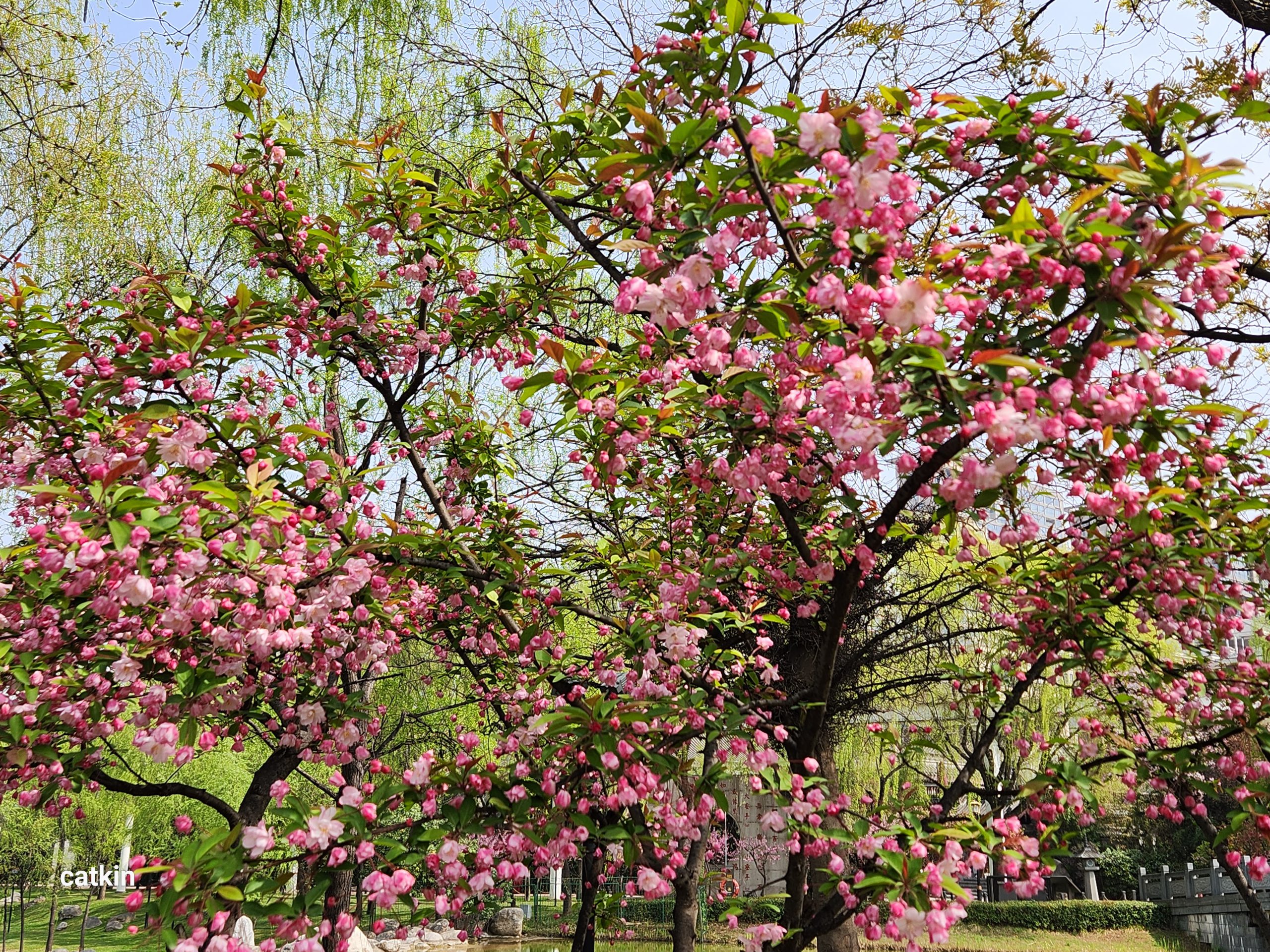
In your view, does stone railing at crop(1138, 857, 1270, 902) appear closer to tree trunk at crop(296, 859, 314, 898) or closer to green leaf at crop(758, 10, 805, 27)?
tree trunk at crop(296, 859, 314, 898)

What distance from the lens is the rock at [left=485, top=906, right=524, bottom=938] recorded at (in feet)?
55.1

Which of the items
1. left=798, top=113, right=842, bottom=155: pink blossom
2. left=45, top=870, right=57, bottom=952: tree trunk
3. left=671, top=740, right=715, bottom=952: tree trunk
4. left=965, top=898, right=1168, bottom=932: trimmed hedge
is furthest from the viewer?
left=965, top=898, right=1168, bottom=932: trimmed hedge

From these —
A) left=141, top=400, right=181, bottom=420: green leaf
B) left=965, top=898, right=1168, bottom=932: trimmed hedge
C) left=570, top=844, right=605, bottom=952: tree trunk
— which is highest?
left=141, top=400, right=181, bottom=420: green leaf

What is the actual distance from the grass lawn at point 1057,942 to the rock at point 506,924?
7.59m

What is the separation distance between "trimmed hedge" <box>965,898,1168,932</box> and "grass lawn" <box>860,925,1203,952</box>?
15cm

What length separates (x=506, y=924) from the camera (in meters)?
16.9

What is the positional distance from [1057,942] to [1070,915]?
5.31ft

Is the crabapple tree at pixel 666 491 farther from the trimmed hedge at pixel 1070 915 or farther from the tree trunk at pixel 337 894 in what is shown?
the trimmed hedge at pixel 1070 915

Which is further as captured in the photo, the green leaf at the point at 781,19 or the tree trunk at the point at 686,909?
the tree trunk at the point at 686,909

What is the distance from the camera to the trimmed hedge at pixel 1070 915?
47.5 feet

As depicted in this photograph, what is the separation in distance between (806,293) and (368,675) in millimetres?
3928

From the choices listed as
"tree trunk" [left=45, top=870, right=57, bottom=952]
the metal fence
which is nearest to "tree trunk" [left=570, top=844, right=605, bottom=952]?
the metal fence

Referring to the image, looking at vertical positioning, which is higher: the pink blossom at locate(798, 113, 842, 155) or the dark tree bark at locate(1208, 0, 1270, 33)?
the dark tree bark at locate(1208, 0, 1270, 33)

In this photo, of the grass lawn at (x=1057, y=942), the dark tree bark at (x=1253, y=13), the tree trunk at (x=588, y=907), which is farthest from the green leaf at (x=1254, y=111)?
the grass lawn at (x=1057, y=942)
